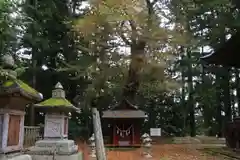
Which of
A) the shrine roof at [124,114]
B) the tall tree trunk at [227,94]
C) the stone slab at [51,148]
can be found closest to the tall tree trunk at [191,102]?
the tall tree trunk at [227,94]

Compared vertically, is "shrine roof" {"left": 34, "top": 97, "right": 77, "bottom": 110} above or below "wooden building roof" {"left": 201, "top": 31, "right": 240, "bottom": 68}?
below

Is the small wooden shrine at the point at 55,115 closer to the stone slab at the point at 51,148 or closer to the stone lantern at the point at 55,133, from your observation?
the stone lantern at the point at 55,133

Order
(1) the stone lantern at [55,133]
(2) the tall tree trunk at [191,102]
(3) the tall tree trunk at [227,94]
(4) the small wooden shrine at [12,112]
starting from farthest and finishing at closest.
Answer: (2) the tall tree trunk at [191,102], (3) the tall tree trunk at [227,94], (1) the stone lantern at [55,133], (4) the small wooden shrine at [12,112]

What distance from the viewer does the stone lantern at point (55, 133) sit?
38.1 feet

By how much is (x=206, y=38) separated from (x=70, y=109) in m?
17.0

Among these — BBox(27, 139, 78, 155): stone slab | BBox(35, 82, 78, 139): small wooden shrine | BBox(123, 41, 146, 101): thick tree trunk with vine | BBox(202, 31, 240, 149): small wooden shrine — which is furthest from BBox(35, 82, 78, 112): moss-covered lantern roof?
BBox(123, 41, 146, 101): thick tree trunk with vine

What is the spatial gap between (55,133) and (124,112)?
9.31 metres

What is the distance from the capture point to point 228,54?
39.5 feet

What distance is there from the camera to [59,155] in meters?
11.5

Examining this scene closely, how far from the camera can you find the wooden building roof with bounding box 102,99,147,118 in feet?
67.6

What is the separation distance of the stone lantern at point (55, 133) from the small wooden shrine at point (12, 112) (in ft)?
16.2

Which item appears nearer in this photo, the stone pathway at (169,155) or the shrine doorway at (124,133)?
the stone pathway at (169,155)

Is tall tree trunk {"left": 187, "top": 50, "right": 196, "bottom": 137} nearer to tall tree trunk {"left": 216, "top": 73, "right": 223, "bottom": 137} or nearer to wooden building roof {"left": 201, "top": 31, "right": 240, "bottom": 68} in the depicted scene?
tall tree trunk {"left": 216, "top": 73, "right": 223, "bottom": 137}

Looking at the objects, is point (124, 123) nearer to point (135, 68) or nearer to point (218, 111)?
point (135, 68)
